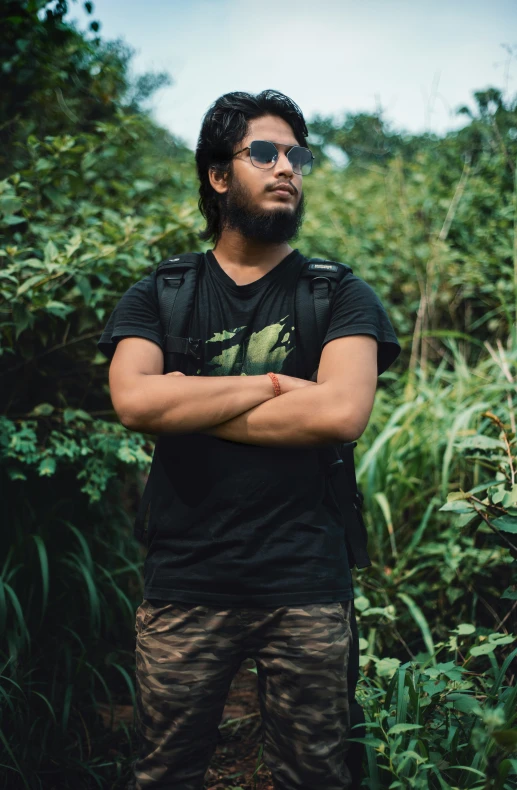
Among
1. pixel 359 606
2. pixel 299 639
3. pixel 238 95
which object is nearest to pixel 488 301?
pixel 359 606

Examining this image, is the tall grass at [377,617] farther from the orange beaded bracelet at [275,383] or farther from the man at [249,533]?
A: the orange beaded bracelet at [275,383]

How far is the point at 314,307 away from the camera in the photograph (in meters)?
1.94

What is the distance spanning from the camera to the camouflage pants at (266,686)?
5.72 ft

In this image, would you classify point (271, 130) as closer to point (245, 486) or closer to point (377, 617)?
point (245, 486)

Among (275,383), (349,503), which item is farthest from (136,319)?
(349,503)

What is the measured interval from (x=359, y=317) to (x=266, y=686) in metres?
1.09

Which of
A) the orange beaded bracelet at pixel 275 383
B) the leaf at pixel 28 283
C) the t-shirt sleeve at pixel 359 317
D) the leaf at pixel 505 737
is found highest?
the leaf at pixel 28 283

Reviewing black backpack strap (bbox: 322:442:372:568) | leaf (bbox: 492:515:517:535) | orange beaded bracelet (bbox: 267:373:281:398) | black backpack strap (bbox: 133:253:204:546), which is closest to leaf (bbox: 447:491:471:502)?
leaf (bbox: 492:515:517:535)

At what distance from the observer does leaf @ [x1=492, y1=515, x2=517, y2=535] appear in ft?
7.52

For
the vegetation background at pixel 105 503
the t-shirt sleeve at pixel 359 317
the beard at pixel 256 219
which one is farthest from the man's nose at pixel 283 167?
the vegetation background at pixel 105 503

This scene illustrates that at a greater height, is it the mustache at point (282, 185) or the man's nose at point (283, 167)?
the man's nose at point (283, 167)

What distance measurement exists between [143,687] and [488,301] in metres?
4.18

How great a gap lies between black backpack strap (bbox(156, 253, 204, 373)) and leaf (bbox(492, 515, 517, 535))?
1256 millimetres

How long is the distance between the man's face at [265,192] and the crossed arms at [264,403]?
0.44 meters
